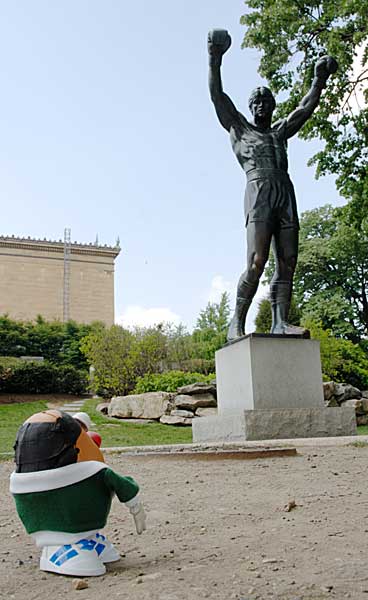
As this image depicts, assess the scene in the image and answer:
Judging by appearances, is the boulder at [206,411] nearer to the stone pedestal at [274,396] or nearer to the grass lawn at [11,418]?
the grass lawn at [11,418]

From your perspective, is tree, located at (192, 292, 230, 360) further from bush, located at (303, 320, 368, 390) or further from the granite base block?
the granite base block

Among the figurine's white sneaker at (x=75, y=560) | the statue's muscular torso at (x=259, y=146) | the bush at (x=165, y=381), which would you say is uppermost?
the statue's muscular torso at (x=259, y=146)

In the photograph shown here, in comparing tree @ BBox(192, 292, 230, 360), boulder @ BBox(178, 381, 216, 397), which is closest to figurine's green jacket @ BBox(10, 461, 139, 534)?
boulder @ BBox(178, 381, 216, 397)

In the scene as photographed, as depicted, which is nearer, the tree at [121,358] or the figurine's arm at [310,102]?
the figurine's arm at [310,102]

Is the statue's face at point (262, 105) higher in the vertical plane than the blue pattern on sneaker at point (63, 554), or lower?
higher

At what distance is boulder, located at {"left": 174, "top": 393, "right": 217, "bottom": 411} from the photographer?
12086mm

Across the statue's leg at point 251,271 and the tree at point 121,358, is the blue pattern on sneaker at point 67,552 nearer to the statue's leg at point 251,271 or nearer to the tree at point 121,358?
the statue's leg at point 251,271

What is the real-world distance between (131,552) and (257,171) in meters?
4.81

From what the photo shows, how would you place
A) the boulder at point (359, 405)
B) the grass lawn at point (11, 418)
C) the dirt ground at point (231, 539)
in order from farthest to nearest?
the boulder at point (359, 405) < the grass lawn at point (11, 418) < the dirt ground at point (231, 539)

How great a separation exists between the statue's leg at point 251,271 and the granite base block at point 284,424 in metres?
1.13

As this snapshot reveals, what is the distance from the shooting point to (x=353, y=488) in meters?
3.26

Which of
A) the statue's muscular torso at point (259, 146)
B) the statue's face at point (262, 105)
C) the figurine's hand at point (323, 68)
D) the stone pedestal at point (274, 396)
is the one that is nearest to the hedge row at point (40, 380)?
the stone pedestal at point (274, 396)

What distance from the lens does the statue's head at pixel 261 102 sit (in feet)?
21.3

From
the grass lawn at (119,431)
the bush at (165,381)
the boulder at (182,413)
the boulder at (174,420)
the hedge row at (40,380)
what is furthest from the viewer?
the hedge row at (40,380)
